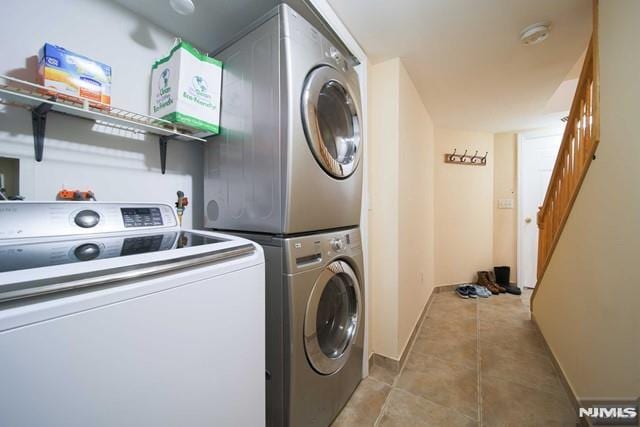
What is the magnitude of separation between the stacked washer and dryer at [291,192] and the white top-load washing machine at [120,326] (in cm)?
21

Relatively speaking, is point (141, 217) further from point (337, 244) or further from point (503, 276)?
point (503, 276)

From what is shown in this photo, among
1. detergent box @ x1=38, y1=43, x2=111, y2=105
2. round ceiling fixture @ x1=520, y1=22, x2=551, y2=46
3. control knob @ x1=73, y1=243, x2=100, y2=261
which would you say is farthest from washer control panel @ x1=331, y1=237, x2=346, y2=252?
round ceiling fixture @ x1=520, y1=22, x2=551, y2=46

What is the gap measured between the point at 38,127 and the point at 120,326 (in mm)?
948

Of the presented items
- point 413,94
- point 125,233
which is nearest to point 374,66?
point 413,94

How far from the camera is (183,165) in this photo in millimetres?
1337

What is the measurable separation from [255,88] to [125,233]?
796 millimetres

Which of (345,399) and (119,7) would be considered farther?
(345,399)

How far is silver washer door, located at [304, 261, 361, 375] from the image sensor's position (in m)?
1.06

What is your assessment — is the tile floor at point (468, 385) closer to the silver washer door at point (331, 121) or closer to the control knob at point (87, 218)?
the silver washer door at point (331, 121)

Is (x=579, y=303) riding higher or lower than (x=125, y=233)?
lower

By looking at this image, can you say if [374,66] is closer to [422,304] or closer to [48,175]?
[48,175]

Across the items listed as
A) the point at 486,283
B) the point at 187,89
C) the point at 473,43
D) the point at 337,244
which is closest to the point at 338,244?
the point at 337,244

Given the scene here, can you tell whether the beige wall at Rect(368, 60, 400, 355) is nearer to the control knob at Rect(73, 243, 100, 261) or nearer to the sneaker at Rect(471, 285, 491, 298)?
the control knob at Rect(73, 243, 100, 261)

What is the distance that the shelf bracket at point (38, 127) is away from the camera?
87cm
